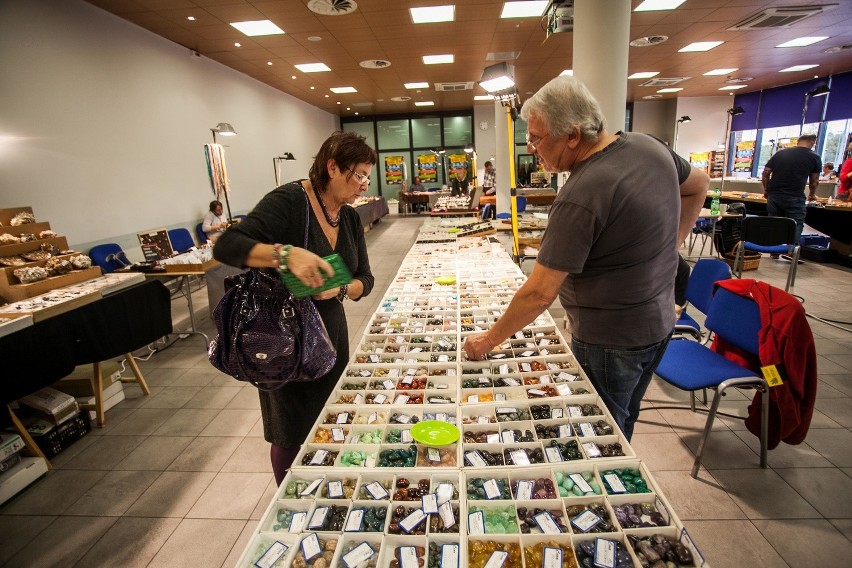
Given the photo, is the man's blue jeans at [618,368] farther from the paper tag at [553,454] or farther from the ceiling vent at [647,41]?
the ceiling vent at [647,41]

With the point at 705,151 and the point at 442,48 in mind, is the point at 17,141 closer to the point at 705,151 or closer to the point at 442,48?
the point at 442,48

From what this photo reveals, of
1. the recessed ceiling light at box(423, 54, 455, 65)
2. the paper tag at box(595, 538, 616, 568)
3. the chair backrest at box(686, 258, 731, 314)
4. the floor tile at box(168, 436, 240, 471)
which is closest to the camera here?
the paper tag at box(595, 538, 616, 568)

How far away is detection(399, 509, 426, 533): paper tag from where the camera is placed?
116 cm

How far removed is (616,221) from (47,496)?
11.4ft

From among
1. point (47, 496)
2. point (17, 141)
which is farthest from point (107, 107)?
point (47, 496)

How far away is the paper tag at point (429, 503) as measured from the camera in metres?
1.21

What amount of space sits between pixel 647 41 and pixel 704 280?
6.59m

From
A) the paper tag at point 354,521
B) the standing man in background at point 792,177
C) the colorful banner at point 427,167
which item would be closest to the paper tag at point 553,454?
the paper tag at point 354,521

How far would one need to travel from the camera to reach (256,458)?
276cm

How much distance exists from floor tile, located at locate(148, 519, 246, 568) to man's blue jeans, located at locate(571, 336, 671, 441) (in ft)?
6.42

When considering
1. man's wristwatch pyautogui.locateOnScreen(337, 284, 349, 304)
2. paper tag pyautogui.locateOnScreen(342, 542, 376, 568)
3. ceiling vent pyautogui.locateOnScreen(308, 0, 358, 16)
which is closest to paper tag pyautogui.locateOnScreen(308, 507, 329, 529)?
paper tag pyautogui.locateOnScreen(342, 542, 376, 568)

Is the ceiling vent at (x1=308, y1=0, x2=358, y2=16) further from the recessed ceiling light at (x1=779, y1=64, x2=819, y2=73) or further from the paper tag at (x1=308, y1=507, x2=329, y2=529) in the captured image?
the recessed ceiling light at (x1=779, y1=64, x2=819, y2=73)

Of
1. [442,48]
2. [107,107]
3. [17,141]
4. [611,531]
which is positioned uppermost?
[442,48]

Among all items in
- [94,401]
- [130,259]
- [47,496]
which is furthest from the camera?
[130,259]
